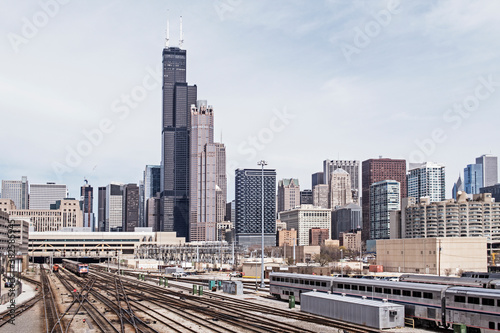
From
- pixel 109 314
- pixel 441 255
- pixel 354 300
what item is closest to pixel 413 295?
pixel 354 300

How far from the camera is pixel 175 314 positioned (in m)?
51.6

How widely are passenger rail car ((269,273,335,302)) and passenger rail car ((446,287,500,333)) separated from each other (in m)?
15.5

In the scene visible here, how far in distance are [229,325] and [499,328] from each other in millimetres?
19438

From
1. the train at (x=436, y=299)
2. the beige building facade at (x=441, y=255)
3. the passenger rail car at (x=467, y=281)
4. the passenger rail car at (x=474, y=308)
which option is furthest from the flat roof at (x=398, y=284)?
the beige building facade at (x=441, y=255)

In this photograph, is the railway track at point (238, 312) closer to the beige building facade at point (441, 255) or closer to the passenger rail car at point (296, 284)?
the passenger rail car at point (296, 284)

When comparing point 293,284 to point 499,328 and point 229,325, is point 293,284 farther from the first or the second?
point 499,328

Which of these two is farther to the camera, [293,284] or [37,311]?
[293,284]

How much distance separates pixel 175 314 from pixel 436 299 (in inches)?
915

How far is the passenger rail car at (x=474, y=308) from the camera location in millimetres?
36906

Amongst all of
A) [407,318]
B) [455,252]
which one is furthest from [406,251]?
[407,318]

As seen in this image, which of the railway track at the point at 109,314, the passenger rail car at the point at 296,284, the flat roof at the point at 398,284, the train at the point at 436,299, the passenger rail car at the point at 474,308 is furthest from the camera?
the passenger rail car at the point at 296,284

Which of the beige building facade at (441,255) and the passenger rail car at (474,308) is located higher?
the passenger rail car at (474,308)

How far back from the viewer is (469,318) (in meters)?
38.6

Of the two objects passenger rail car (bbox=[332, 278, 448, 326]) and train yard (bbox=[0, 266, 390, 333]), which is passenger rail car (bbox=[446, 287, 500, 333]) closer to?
passenger rail car (bbox=[332, 278, 448, 326])
